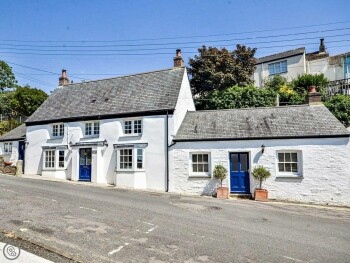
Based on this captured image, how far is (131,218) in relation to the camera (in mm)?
9867

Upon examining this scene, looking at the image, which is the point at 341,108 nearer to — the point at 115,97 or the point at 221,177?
the point at 221,177

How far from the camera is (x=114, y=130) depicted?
19750 mm

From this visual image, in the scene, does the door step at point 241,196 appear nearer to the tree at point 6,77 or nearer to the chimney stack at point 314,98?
the chimney stack at point 314,98

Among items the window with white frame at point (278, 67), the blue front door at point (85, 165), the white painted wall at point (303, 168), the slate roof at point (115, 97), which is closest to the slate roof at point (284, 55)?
the window with white frame at point (278, 67)

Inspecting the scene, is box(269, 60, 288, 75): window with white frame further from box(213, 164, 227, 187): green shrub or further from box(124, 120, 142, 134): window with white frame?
box(213, 164, 227, 187): green shrub

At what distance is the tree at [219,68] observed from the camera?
30469 millimetres

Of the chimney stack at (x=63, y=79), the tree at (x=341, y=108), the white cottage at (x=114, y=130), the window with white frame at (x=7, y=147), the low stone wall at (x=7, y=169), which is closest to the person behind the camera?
the white cottage at (x=114, y=130)

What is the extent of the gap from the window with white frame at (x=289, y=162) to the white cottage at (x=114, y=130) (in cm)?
704

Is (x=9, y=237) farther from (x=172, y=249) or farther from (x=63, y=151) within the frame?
(x=63, y=151)

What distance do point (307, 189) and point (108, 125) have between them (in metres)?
14.2

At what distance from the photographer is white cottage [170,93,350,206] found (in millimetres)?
14891

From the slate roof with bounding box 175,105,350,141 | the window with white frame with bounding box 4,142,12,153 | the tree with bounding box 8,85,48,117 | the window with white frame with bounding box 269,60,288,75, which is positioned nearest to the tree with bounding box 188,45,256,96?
the window with white frame with bounding box 269,60,288,75

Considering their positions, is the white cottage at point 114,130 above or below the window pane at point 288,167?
above

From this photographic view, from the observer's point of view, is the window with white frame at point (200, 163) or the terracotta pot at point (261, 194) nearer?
the terracotta pot at point (261, 194)
